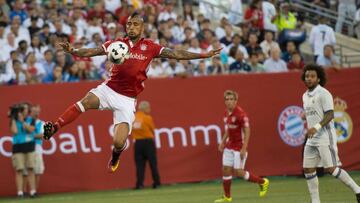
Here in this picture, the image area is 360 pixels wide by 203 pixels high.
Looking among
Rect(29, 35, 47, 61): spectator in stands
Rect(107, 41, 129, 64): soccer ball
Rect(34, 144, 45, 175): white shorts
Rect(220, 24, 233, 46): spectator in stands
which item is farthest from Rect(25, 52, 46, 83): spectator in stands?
Rect(107, 41, 129, 64): soccer ball

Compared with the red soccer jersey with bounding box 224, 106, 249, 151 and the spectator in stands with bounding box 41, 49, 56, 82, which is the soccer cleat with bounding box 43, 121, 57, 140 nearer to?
the red soccer jersey with bounding box 224, 106, 249, 151

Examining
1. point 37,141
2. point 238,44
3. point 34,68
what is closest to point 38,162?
point 37,141

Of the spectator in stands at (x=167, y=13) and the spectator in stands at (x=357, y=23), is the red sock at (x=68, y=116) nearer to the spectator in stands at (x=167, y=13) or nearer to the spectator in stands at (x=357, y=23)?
the spectator in stands at (x=167, y=13)

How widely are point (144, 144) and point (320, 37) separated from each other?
22.4 feet

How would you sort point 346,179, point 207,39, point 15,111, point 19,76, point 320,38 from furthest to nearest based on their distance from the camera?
1. point 320,38
2. point 207,39
3. point 19,76
4. point 15,111
5. point 346,179

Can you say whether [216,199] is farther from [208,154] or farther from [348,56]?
[348,56]

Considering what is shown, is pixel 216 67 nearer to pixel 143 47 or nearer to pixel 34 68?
pixel 34 68

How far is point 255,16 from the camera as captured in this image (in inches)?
1124

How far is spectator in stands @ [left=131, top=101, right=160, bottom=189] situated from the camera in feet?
76.0

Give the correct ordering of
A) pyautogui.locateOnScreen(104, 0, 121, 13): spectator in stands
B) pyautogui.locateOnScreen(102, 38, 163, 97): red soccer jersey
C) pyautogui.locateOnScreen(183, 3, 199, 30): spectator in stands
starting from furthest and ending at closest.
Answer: pyautogui.locateOnScreen(183, 3, 199, 30): spectator in stands < pyautogui.locateOnScreen(104, 0, 121, 13): spectator in stands < pyautogui.locateOnScreen(102, 38, 163, 97): red soccer jersey

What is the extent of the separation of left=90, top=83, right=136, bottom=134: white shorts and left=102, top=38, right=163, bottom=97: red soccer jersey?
0.09m

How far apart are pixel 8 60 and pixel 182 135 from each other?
4.75m

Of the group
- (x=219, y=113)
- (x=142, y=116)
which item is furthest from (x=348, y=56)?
(x=142, y=116)

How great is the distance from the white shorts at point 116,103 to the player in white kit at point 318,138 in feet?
9.75
